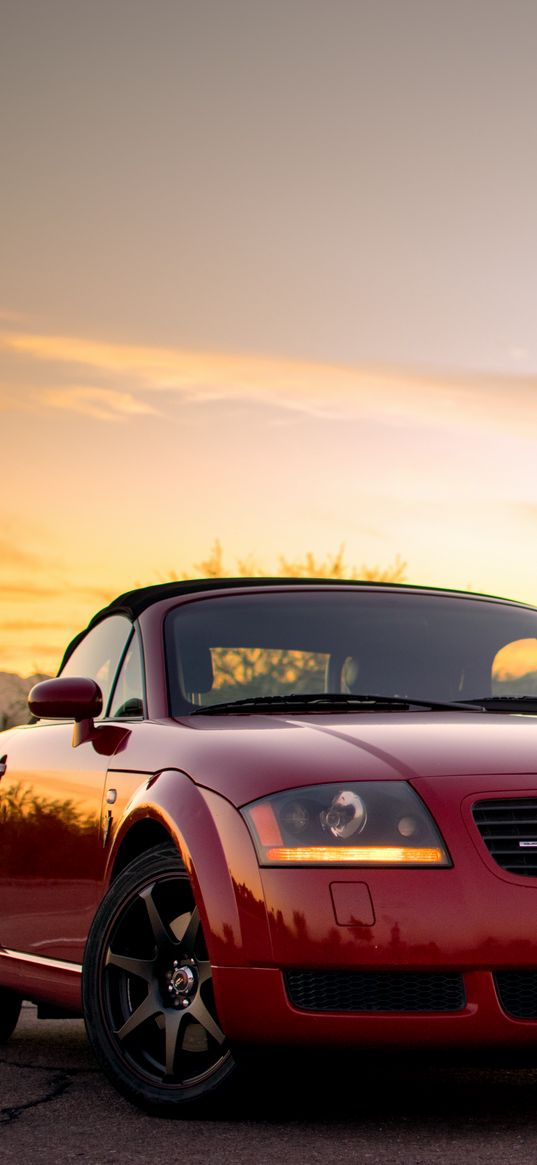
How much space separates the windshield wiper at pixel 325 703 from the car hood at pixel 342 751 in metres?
0.31

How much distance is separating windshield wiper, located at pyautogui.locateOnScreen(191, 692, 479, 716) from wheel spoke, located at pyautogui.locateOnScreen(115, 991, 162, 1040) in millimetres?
995

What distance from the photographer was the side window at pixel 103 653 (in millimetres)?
6395

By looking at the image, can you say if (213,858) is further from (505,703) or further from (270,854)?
(505,703)

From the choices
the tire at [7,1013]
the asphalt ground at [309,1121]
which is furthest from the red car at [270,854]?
the tire at [7,1013]

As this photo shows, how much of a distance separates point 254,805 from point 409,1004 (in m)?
0.64

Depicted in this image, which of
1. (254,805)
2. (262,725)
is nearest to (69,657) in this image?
(262,725)

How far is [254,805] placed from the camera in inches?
178

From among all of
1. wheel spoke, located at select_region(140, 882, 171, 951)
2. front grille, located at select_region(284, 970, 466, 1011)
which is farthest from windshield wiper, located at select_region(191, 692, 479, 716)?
front grille, located at select_region(284, 970, 466, 1011)

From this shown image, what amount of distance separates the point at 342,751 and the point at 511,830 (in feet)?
1.62

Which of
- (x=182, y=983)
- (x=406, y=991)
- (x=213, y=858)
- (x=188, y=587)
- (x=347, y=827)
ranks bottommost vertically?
(x=182, y=983)

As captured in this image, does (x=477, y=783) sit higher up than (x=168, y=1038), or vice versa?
(x=477, y=783)

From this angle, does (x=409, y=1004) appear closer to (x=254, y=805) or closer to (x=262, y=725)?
(x=254, y=805)

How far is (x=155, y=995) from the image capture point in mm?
4836

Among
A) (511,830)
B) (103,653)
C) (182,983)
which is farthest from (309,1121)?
(103,653)
